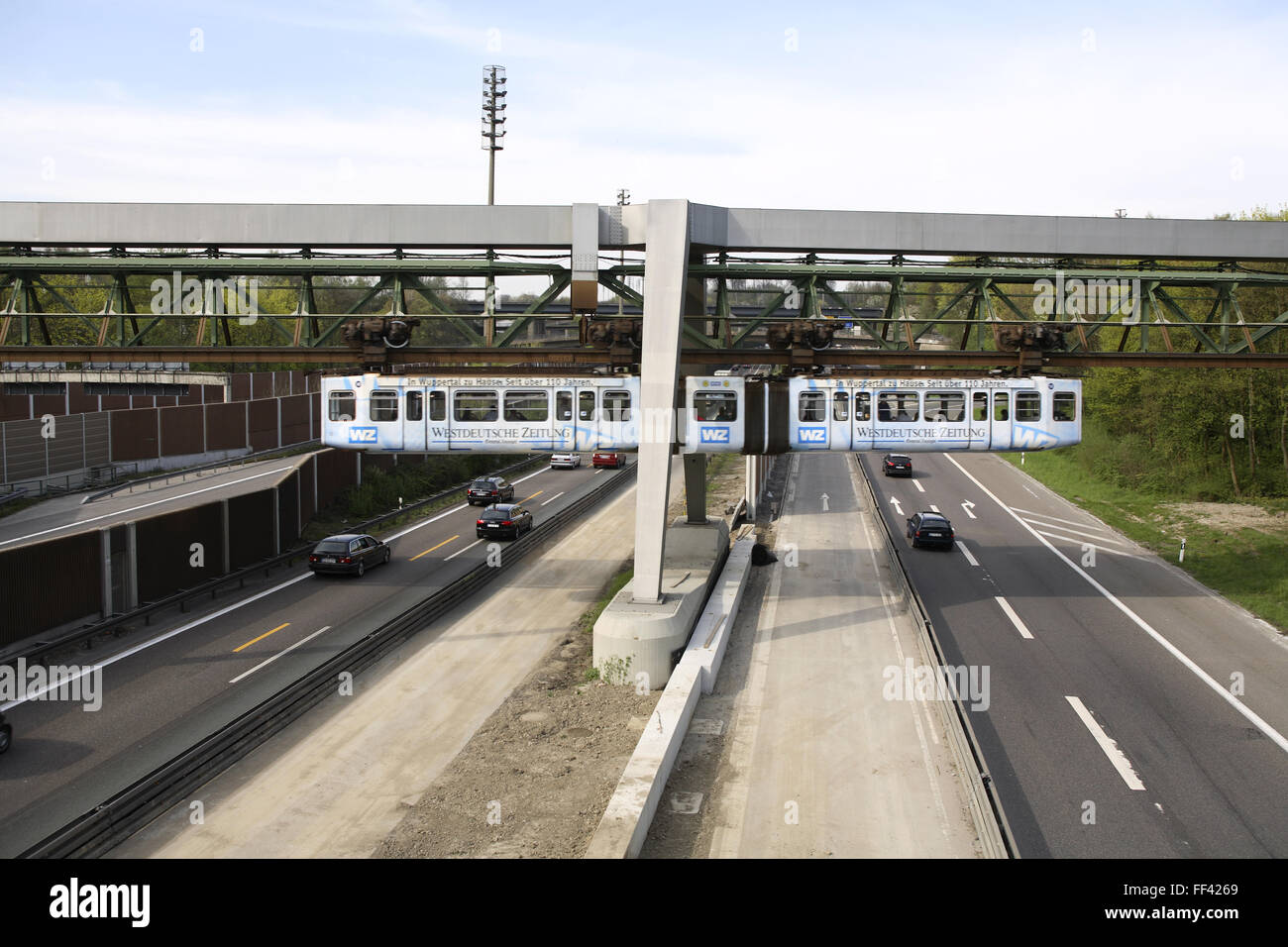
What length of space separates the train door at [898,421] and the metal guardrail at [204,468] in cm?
2995

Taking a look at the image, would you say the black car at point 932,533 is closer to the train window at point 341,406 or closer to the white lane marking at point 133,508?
the train window at point 341,406

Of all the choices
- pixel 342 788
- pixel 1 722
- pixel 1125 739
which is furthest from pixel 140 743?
pixel 1125 739

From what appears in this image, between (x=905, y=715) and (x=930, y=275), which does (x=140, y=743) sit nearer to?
(x=905, y=715)

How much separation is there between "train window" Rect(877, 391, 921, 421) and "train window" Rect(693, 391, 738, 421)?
12.7 feet

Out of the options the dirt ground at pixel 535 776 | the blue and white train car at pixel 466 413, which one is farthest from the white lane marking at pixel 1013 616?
the blue and white train car at pixel 466 413


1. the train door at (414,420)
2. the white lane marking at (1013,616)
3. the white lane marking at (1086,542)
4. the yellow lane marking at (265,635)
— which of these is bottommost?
the yellow lane marking at (265,635)

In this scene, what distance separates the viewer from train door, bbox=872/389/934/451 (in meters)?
23.2

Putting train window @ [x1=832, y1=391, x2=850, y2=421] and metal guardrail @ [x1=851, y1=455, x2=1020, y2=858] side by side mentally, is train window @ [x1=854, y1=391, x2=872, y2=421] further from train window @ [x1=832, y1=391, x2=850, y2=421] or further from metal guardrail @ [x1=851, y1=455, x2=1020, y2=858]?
metal guardrail @ [x1=851, y1=455, x2=1020, y2=858]

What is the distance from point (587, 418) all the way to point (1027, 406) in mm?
11247

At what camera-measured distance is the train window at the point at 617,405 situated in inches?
869

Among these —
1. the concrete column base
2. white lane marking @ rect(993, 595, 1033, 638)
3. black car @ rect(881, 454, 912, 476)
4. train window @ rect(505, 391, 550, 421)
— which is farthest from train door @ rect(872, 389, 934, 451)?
black car @ rect(881, 454, 912, 476)

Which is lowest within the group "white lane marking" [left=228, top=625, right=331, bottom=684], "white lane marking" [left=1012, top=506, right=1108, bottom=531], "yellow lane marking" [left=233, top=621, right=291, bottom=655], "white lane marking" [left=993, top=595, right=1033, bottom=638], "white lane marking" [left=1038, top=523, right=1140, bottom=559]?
"white lane marking" [left=228, top=625, right=331, bottom=684]

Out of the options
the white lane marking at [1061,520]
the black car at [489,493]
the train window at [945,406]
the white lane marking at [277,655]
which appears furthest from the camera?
the black car at [489,493]

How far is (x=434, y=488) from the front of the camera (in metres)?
46.2
